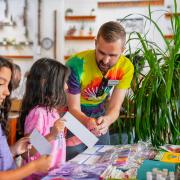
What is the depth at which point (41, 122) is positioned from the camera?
1.30 metres

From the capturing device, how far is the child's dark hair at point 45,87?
1.39 metres

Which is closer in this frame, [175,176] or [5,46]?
[175,176]

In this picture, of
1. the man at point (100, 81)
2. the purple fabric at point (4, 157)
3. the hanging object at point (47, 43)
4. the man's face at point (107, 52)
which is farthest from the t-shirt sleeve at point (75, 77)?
the hanging object at point (47, 43)

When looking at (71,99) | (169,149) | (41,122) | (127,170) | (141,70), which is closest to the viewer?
(127,170)

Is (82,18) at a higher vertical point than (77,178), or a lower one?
higher

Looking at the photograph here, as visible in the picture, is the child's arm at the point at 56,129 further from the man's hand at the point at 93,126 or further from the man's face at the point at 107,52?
the man's face at the point at 107,52

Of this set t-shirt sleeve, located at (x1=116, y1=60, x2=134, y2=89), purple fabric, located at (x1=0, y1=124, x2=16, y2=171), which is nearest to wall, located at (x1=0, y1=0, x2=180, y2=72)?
t-shirt sleeve, located at (x1=116, y1=60, x2=134, y2=89)

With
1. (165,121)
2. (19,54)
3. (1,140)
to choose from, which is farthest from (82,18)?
(1,140)

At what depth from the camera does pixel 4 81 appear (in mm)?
1088

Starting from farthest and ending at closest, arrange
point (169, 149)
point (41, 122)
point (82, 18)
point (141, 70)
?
point (82, 18), point (141, 70), point (169, 149), point (41, 122)

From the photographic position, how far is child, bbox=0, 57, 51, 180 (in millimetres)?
1000

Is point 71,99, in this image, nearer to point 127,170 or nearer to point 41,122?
point 41,122

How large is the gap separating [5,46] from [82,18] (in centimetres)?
126

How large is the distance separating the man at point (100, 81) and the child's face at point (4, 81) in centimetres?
44
